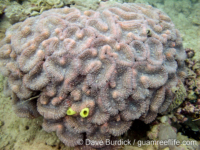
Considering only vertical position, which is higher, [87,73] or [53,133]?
[87,73]

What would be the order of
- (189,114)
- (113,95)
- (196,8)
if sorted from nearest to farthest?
(113,95) → (189,114) → (196,8)

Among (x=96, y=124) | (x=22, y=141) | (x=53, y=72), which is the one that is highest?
(x=53, y=72)

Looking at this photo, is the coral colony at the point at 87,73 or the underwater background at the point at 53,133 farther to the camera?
the underwater background at the point at 53,133

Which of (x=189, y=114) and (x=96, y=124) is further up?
(x=96, y=124)

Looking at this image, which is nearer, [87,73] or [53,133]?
[87,73]

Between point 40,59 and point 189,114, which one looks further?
point 189,114

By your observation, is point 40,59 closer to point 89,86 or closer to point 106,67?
point 89,86

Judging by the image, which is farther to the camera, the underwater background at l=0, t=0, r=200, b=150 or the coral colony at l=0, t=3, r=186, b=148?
the underwater background at l=0, t=0, r=200, b=150

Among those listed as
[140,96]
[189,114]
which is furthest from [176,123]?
[140,96]
